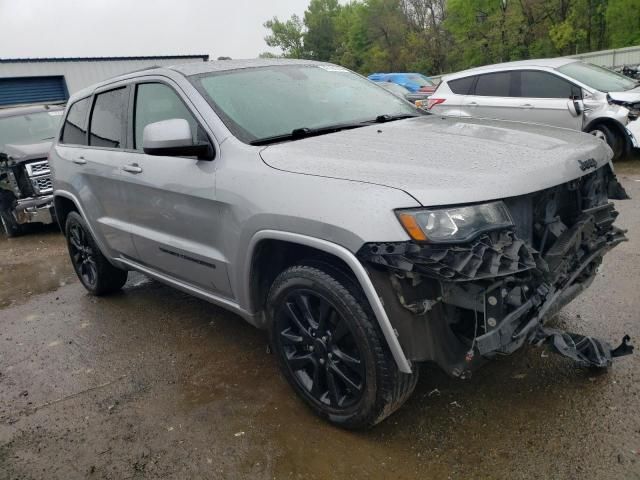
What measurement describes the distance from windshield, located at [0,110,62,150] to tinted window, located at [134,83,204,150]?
19.6 ft

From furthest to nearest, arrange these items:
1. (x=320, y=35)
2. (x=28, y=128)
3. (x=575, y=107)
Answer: (x=320, y=35)
(x=28, y=128)
(x=575, y=107)

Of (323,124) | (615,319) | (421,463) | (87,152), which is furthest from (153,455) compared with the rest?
(615,319)

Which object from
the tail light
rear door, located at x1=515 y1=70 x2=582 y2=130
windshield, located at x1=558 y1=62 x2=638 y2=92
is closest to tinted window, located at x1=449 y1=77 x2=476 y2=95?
the tail light

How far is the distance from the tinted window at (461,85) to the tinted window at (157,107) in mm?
6848

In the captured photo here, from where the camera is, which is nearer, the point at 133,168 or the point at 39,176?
the point at 133,168

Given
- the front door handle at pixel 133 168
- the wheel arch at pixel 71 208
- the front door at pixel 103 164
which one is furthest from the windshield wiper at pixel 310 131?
the wheel arch at pixel 71 208

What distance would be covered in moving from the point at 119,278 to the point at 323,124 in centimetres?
276

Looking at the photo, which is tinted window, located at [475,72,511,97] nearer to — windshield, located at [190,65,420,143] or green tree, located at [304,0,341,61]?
windshield, located at [190,65,420,143]

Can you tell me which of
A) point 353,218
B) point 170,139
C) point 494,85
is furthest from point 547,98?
point 353,218

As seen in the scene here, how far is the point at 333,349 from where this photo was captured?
107 inches

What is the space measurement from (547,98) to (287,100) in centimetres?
634

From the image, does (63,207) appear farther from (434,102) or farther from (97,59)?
(97,59)

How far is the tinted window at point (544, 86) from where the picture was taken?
330 inches

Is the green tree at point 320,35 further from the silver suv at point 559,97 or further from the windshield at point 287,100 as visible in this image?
Result: the windshield at point 287,100
